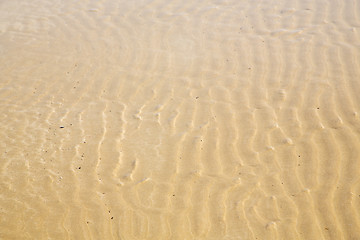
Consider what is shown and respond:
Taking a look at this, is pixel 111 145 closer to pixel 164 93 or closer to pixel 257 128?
pixel 164 93

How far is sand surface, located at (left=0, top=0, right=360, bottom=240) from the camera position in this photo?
340cm

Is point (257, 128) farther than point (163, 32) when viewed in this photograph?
No

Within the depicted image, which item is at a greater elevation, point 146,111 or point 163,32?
point 163,32

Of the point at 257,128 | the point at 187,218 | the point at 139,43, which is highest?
the point at 139,43

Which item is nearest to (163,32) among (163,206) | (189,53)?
(189,53)

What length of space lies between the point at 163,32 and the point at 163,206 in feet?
13.3

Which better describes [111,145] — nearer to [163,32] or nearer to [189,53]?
[189,53]

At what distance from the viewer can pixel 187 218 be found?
3.39m

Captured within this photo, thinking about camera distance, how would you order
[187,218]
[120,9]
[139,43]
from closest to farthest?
[187,218], [139,43], [120,9]

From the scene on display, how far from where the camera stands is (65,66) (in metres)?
5.95

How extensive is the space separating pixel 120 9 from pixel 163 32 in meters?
1.58

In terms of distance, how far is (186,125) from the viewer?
4512 millimetres

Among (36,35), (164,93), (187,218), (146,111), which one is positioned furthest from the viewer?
(36,35)

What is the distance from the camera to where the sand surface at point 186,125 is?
11.2ft
